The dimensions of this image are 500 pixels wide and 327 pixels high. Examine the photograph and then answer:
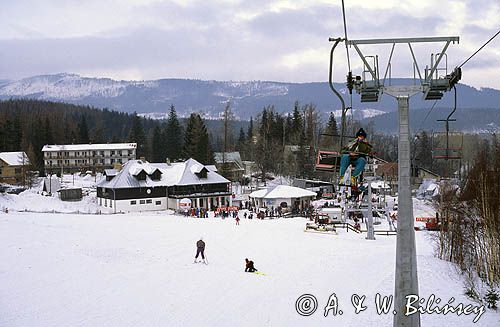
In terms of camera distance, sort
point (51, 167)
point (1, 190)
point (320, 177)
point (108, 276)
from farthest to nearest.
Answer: point (51, 167) → point (320, 177) → point (1, 190) → point (108, 276)

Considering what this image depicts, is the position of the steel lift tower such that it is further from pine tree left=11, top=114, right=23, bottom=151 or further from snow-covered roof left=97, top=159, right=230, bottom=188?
pine tree left=11, top=114, right=23, bottom=151

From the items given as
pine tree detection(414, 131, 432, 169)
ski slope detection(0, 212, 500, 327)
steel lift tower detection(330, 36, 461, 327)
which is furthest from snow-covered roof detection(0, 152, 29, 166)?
Result: steel lift tower detection(330, 36, 461, 327)

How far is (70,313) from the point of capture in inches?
638

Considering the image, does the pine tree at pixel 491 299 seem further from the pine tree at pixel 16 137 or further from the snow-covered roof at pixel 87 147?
the pine tree at pixel 16 137

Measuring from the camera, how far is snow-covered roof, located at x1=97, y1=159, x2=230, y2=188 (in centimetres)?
5288

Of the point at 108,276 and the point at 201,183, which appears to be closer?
the point at 108,276

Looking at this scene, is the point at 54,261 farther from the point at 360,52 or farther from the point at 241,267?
the point at 360,52

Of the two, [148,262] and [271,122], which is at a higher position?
[271,122]

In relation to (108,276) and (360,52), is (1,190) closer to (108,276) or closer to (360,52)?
(108,276)

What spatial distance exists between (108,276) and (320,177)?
64875 millimetres

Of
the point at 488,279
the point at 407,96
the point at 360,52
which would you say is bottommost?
the point at 488,279

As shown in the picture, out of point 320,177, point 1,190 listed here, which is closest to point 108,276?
point 1,190

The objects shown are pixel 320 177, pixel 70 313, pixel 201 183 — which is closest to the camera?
pixel 70 313

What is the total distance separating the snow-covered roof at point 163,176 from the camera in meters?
52.9
